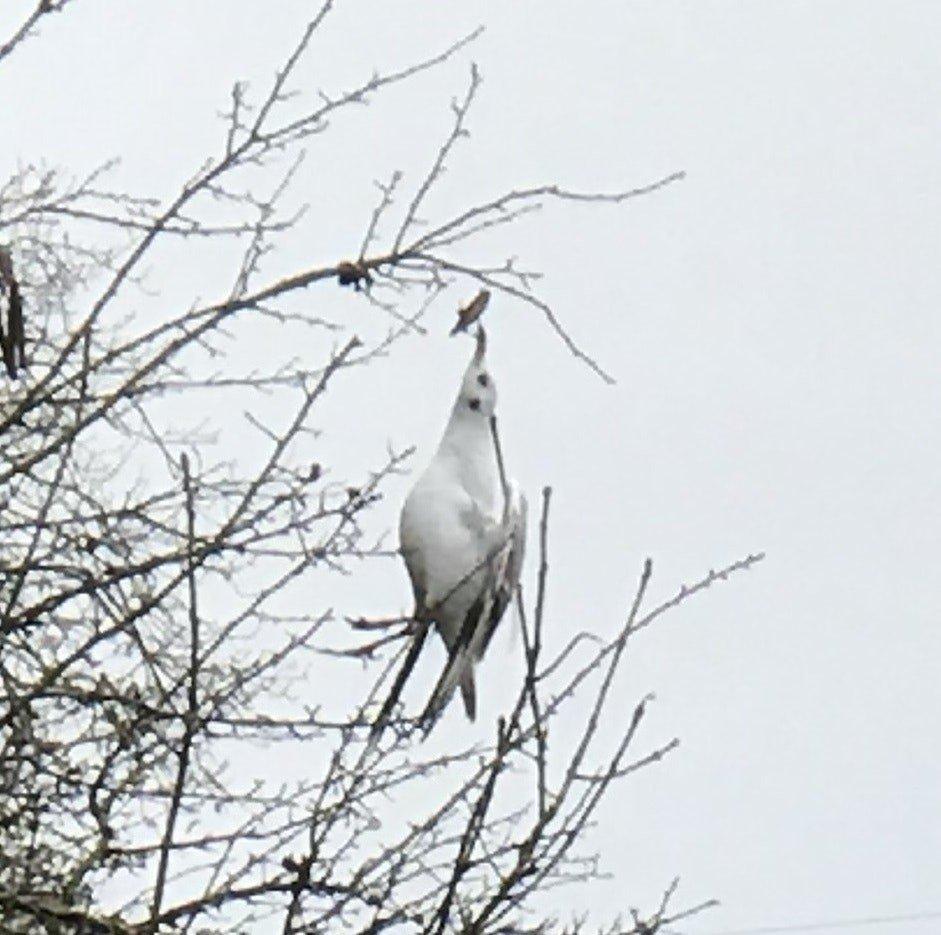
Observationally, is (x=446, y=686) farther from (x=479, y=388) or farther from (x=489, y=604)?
(x=479, y=388)

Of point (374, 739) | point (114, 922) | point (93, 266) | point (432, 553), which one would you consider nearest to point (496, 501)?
point (432, 553)

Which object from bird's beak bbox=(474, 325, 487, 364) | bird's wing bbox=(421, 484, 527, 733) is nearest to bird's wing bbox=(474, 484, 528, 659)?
bird's wing bbox=(421, 484, 527, 733)

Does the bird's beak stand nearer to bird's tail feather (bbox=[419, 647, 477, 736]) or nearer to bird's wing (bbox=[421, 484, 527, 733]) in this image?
bird's wing (bbox=[421, 484, 527, 733])

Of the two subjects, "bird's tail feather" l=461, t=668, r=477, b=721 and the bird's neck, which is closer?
the bird's neck

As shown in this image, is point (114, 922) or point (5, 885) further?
point (5, 885)

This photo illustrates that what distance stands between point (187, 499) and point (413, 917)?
Result: 2.99 feet

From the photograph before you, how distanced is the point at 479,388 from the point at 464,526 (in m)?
0.22

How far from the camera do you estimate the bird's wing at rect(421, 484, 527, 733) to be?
4.31m

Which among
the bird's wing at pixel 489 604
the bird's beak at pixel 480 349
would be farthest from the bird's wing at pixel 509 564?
the bird's beak at pixel 480 349

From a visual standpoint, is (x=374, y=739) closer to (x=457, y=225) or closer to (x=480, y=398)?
(x=480, y=398)

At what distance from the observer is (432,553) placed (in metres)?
4.56

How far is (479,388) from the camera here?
4.50 metres

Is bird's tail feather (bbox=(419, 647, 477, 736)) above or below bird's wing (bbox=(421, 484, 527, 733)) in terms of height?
below

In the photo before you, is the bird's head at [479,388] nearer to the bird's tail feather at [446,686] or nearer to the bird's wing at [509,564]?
the bird's wing at [509,564]
